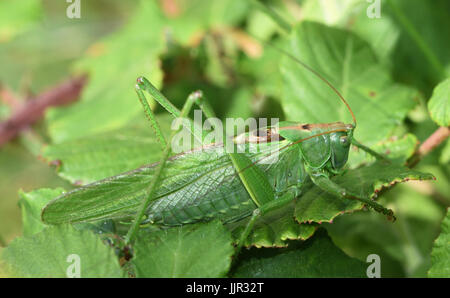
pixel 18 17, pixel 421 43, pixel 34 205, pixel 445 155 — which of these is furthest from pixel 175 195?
pixel 18 17

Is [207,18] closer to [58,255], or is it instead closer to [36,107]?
[36,107]

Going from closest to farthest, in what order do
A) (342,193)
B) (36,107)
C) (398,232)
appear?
(342,193) < (398,232) < (36,107)

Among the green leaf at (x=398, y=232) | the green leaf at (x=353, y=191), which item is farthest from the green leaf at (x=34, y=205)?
the green leaf at (x=398, y=232)

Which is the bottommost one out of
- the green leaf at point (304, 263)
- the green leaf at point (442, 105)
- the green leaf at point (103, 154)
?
the green leaf at point (304, 263)

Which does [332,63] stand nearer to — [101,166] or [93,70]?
[101,166]

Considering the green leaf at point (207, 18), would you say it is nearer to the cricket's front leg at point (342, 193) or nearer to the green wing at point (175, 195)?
the green wing at point (175, 195)

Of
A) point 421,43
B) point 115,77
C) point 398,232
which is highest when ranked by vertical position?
point 421,43
